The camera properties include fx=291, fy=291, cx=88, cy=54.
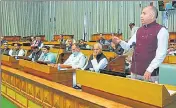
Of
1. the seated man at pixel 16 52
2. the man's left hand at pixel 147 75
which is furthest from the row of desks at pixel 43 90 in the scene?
the seated man at pixel 16 52

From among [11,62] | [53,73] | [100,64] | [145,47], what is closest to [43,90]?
[53,73]

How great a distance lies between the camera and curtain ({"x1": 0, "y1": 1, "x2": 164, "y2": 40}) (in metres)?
11.1

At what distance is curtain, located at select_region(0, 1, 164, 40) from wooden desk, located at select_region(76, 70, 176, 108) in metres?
7.87

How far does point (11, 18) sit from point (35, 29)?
4.61 ft

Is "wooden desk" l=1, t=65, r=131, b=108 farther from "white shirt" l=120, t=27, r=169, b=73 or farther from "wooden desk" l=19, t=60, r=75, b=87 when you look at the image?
"white shirt" l=120, t=27, r=169, b=73

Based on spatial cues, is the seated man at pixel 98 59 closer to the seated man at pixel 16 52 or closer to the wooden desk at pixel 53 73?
the wooden desk at pixel 53 73

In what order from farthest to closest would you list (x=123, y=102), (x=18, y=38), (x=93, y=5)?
(x=18, y=38) → (x=93, y=5) → (x=123, y=102)

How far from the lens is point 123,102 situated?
2.21 meters

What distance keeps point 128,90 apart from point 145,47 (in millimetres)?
528

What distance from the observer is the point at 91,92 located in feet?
8.38

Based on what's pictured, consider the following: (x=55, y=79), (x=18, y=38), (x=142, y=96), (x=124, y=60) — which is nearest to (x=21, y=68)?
(x=55, y=79)

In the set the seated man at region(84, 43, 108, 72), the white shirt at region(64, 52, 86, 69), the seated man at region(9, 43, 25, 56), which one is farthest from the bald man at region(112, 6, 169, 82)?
the seated man at region(9, 43, 25, 56)

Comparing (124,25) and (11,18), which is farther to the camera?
(11,18)

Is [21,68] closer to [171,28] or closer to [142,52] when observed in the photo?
[142,52]
